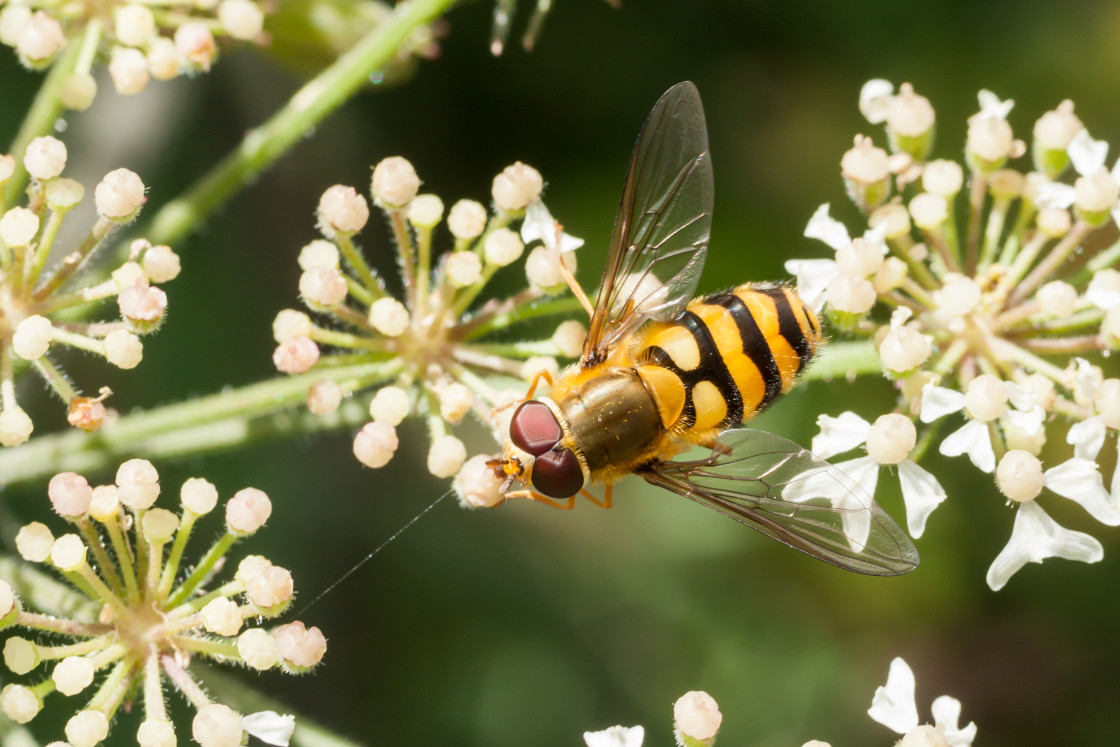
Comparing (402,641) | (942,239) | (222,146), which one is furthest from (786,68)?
(402,641)

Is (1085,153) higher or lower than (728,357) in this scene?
higher

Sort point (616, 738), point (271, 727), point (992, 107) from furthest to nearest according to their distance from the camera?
point (992, 107) < point (616, 738) < point (271, 727)

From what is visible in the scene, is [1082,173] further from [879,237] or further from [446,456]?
[446,456]

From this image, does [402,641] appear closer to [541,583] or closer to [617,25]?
[541,583]

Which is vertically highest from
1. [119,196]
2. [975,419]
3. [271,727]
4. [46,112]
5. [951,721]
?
[46,112]

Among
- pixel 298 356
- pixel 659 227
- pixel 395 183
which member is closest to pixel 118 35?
pixel 395 183
